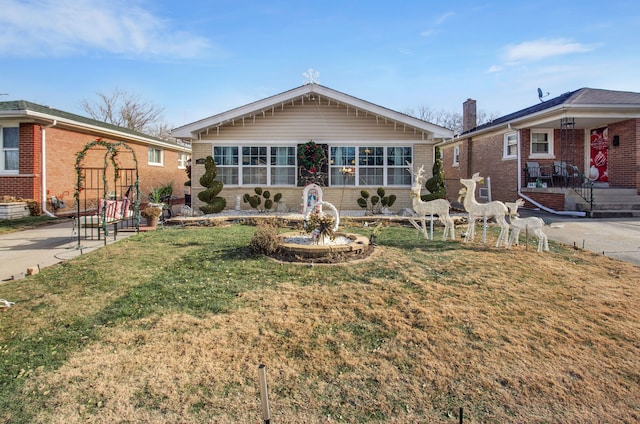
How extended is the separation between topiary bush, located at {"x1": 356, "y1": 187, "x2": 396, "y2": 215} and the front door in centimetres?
914

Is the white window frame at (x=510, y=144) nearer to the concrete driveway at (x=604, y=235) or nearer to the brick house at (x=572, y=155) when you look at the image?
the brick house at (x=572, y=155)

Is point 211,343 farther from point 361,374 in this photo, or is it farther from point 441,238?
point 441,238

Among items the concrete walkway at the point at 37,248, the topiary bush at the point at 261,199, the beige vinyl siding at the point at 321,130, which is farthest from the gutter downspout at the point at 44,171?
the topiary bush at the point at 261,199

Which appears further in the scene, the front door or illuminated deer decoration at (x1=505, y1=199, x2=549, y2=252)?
the front door

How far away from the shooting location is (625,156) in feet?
48.5

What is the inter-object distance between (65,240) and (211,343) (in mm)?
7202

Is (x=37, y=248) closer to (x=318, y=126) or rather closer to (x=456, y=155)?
(x=318, y=126)

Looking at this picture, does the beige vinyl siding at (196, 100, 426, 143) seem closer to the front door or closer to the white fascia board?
the white fascia board

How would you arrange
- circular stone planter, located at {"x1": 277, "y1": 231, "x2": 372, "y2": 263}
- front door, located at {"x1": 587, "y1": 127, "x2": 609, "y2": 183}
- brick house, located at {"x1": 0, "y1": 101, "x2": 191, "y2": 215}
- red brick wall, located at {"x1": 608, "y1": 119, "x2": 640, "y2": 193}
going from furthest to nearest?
front door, located at {"x1": 587, "y1": 127, "x2": 609, "y2": 183} → red brick wall, located at {"x1": 608, "y1": 119, "x2": 640, "y2": 193} → brick house, located at {"x1": 0, "y1": 101, "x2": 191, "y2": 215} → circular stone planter, located at {"x1": 277, "y1": 231, "x2": 372, "y2": 263}

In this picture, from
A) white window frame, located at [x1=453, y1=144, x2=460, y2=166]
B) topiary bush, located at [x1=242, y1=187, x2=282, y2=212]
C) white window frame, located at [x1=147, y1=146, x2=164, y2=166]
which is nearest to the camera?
topiary bush, located at [x1=242, y1=187, x2=282, y2=212]

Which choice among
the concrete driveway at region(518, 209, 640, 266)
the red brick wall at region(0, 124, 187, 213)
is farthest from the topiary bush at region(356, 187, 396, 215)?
the red brick wall at region(0, 124, 187, 213)

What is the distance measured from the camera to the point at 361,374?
3277 mm

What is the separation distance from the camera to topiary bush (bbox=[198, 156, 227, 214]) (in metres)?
13.0

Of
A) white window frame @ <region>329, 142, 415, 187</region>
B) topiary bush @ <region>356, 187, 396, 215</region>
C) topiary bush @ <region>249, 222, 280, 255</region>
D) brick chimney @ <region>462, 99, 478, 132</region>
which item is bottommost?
topiary bush @ <region>249, 222, 280, 255</region>
